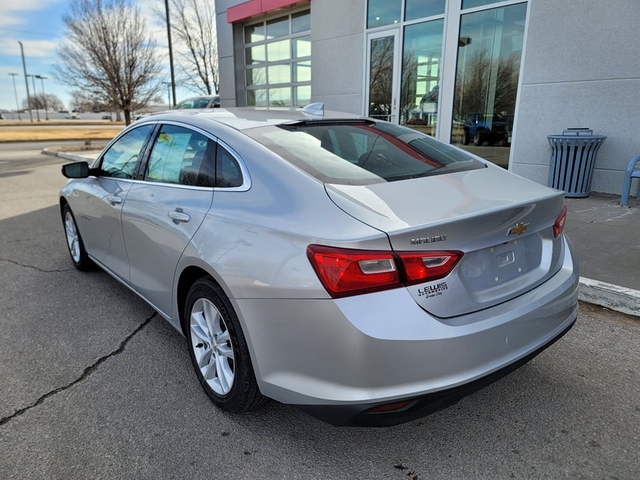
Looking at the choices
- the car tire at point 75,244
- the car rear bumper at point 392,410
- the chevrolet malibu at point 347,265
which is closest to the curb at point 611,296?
the chevrolet malibu at point 347,265

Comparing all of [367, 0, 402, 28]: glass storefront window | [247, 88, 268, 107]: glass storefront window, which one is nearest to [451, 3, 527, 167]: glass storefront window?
[367, 0, 402, 28]: glass storefront window

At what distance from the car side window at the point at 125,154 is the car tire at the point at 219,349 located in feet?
4.76

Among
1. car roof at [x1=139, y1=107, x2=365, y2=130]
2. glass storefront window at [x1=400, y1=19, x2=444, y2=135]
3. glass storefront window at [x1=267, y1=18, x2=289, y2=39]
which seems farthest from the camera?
glass storefront window at [x1=267, y1=18, x2=289, y2=39]

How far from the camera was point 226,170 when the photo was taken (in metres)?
2.63

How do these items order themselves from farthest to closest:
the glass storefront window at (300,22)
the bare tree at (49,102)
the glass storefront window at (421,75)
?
1. the bare tree at (49,102)
2. the glass storefront window at (300,22)
3. the glass storefront window at (421,75)

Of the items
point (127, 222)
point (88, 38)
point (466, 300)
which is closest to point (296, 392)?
point (466, 300)

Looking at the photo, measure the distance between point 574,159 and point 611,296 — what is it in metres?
3.93

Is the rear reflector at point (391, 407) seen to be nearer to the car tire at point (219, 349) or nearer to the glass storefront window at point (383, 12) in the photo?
the car tire at point (219, 349)

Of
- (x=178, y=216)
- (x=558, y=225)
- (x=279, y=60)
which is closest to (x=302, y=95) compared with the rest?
(x=279, y=60)

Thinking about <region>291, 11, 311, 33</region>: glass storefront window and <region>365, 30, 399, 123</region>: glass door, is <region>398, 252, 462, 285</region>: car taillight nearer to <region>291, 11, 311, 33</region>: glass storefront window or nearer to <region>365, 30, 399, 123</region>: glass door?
<region>365, 30, 399, 123</region>: glass door

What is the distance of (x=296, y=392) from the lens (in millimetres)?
2049

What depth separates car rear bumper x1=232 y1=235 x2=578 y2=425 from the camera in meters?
1.84

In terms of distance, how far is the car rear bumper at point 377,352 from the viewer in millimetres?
1843

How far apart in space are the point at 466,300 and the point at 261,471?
3.98ft
